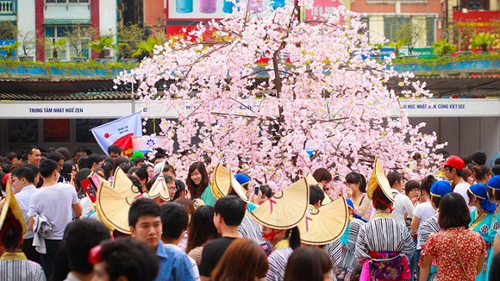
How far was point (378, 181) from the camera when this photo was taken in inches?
349

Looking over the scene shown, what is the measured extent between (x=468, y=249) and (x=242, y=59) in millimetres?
6827

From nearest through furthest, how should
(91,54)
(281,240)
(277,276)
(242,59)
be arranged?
(277,276) < (281,240) < (242,59) < (91,54)

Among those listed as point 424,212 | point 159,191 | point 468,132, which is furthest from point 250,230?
point 468,132

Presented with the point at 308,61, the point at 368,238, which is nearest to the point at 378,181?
the point at 368,238

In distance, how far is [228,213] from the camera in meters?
6.87

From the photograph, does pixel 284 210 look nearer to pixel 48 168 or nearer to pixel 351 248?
pixel 351 248

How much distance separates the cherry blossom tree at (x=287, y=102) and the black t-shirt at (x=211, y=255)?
7.04 meters

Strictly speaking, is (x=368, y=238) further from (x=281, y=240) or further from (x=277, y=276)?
(x=277, y=276)

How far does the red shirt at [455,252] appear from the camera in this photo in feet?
26.2

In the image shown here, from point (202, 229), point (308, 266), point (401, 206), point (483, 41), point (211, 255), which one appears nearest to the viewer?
point (308, 266)

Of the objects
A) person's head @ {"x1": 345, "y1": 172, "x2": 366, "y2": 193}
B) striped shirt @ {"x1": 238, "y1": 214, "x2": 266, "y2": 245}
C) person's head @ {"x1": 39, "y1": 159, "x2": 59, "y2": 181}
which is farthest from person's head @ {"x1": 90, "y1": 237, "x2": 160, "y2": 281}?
person's head @ {"x1": 345, "y1": 172, "x2": 366, "y2": 193}

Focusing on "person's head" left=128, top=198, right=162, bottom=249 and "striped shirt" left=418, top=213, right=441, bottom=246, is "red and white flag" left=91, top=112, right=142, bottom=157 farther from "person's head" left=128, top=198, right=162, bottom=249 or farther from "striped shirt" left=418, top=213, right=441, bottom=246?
"person's head" left=128, top=198, right=162, bottom=249

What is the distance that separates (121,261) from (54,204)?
5.60 meters

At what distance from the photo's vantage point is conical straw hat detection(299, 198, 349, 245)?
7.35 m
